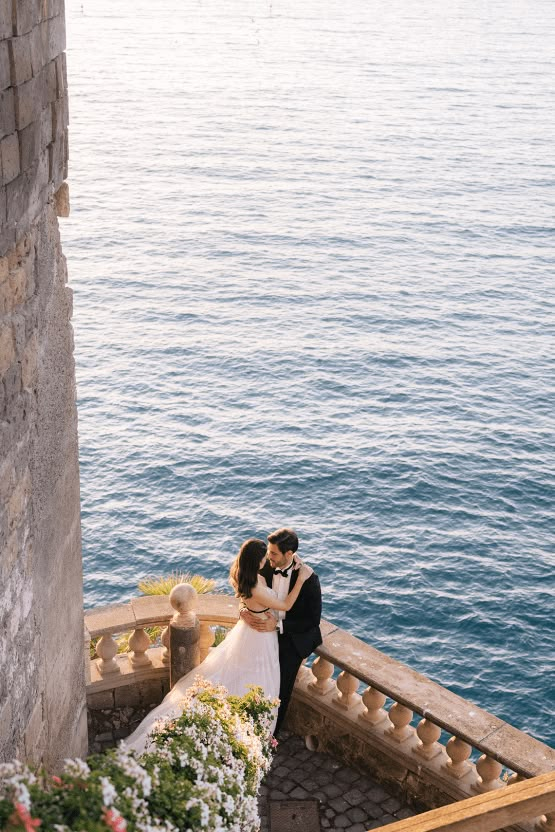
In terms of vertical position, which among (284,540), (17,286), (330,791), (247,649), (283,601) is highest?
(17,286)

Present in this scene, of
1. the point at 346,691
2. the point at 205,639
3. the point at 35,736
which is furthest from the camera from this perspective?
the point at 205,639

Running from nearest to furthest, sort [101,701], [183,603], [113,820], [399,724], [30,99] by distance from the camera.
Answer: [113,820] → [30,99] → [399,724] → [183,603] → [101,701]

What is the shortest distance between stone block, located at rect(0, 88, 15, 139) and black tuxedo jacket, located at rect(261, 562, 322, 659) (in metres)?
4.47

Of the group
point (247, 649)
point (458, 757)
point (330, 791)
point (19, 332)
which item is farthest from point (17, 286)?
point (330, 791)

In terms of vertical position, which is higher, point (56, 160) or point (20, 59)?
point (20, 59)

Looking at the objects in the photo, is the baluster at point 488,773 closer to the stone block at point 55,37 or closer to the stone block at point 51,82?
the stone block at point 51,82

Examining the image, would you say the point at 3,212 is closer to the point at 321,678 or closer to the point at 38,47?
the point at 38,47

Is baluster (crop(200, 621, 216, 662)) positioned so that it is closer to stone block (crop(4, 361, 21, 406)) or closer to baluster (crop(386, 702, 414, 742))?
baluster (crop(386, 702, 414, 742))

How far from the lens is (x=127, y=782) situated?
4.21 metres

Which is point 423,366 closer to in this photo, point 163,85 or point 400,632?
point 400,632

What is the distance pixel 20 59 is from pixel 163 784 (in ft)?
10.0

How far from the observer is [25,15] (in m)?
4.47

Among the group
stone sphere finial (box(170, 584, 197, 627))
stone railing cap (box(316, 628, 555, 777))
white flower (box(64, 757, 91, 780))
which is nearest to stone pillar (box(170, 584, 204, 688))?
stone sphere finial (box(170, 584, 197, 627))

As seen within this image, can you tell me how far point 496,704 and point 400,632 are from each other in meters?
2.97
